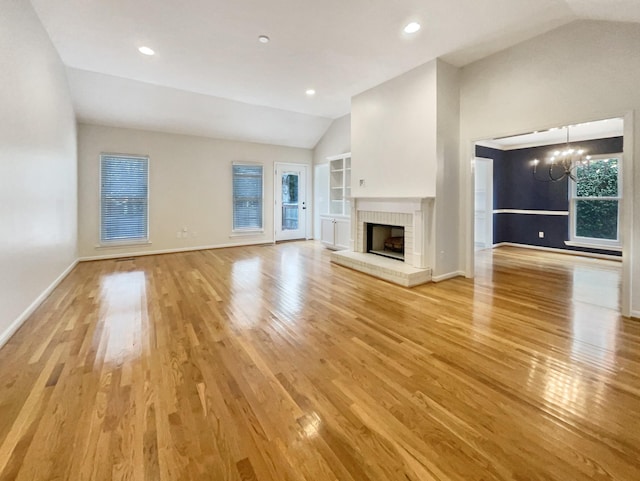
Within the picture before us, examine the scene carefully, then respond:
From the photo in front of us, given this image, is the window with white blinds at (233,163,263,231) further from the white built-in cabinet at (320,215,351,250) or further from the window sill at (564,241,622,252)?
the window sill at (564,241,622,252)

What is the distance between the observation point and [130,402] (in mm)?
1696

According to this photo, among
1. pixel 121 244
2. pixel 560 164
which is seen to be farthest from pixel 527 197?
pixel 121 244

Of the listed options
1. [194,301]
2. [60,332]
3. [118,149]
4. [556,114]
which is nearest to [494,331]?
[556,114]

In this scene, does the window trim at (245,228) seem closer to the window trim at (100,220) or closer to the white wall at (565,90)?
the window trim at (100,220)

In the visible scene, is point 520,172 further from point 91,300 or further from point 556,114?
point 91,300

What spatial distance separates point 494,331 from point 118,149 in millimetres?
7060

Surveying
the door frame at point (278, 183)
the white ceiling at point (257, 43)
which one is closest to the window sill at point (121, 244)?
the white ceiling at point (257, 43)

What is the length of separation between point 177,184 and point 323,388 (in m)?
6.16

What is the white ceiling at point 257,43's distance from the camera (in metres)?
2.96

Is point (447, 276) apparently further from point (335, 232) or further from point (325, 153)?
point (325, 153)

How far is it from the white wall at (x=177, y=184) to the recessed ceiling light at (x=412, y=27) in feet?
16.6

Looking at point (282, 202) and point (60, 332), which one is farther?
point (282, 202)

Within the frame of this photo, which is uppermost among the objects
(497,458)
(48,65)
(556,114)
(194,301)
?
(48,65)

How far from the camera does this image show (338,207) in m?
7.30
